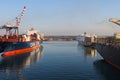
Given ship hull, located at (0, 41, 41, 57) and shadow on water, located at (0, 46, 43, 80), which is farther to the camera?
ship hull, located at (0, 41, 41, 57)

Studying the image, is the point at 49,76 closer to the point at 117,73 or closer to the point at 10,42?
the point at 117,73

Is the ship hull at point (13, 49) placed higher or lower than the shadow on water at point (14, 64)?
higher

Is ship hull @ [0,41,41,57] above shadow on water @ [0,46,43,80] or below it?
above

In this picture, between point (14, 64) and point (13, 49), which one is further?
point (13, 49)

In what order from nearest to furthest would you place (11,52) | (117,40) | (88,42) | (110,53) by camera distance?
(110,53) < (117,40) < (11,52) < (88,42)

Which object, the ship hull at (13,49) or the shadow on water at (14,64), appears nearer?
the shadow on water at (14,64)

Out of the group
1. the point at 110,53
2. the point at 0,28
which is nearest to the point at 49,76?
the point at 110,53

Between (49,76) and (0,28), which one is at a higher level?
(0,28)

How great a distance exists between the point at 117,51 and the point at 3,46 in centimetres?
3581

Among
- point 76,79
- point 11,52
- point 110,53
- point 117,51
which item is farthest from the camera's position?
point 11,52

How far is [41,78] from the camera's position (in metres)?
31.8

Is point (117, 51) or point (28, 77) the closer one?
point (28, 77)

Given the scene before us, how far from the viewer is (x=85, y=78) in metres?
32.2

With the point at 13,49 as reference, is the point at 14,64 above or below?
below
